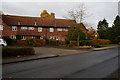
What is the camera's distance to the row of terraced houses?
37500mm

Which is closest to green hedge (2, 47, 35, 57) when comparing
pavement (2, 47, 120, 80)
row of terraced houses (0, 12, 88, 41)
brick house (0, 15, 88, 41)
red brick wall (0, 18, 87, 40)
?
pavement (2, 47, 120, 80)

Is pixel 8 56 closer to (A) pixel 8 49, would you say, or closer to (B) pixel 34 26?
(A) pixel 8 49

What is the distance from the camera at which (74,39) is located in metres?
30.9

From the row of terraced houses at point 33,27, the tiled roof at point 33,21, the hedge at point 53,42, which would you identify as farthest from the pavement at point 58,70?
the tiled roof at point 33,21

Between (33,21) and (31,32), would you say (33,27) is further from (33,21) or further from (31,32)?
(33,21)

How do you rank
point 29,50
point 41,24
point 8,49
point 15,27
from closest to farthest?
point 8,49 < point 29,50 < point 15,27 < point 41,24

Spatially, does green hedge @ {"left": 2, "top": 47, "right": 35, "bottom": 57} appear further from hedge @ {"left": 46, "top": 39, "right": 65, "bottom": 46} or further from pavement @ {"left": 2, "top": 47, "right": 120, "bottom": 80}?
hedge @ {"left": 46, "top": 39, "right": 65, "bottom": 46}

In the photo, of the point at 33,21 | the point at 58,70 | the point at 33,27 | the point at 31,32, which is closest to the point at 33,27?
the point at 33,27

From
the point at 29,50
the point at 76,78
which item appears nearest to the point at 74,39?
the point at 29,50

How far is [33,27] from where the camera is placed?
39375 mm

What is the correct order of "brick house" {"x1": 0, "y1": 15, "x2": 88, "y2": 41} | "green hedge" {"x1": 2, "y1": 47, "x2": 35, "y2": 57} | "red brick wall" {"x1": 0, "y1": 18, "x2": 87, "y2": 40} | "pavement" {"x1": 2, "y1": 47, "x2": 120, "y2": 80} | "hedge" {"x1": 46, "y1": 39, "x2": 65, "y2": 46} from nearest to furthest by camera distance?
"pavement" {"x1": 2, "y1": 47, "x2": 120, "y2": 80}
"green hedge" {"x1": 2, "y1": 47, "x2": 35, "y2": 57}
"hedge" {"x1": 46, "y1": 39, "x2": 65, "y2": 46}
"red brick wall" {"x1": 0, "y1": 18, "x2": 87, "y2": 40}
"brick house" {"x1": 0, "y1": 15, "x2": 88, "y2": 41}

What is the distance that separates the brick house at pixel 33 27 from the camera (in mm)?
37500

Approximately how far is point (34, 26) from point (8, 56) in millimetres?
28562

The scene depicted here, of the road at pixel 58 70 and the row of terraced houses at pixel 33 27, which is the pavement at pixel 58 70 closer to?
the road at pixel 58 70
